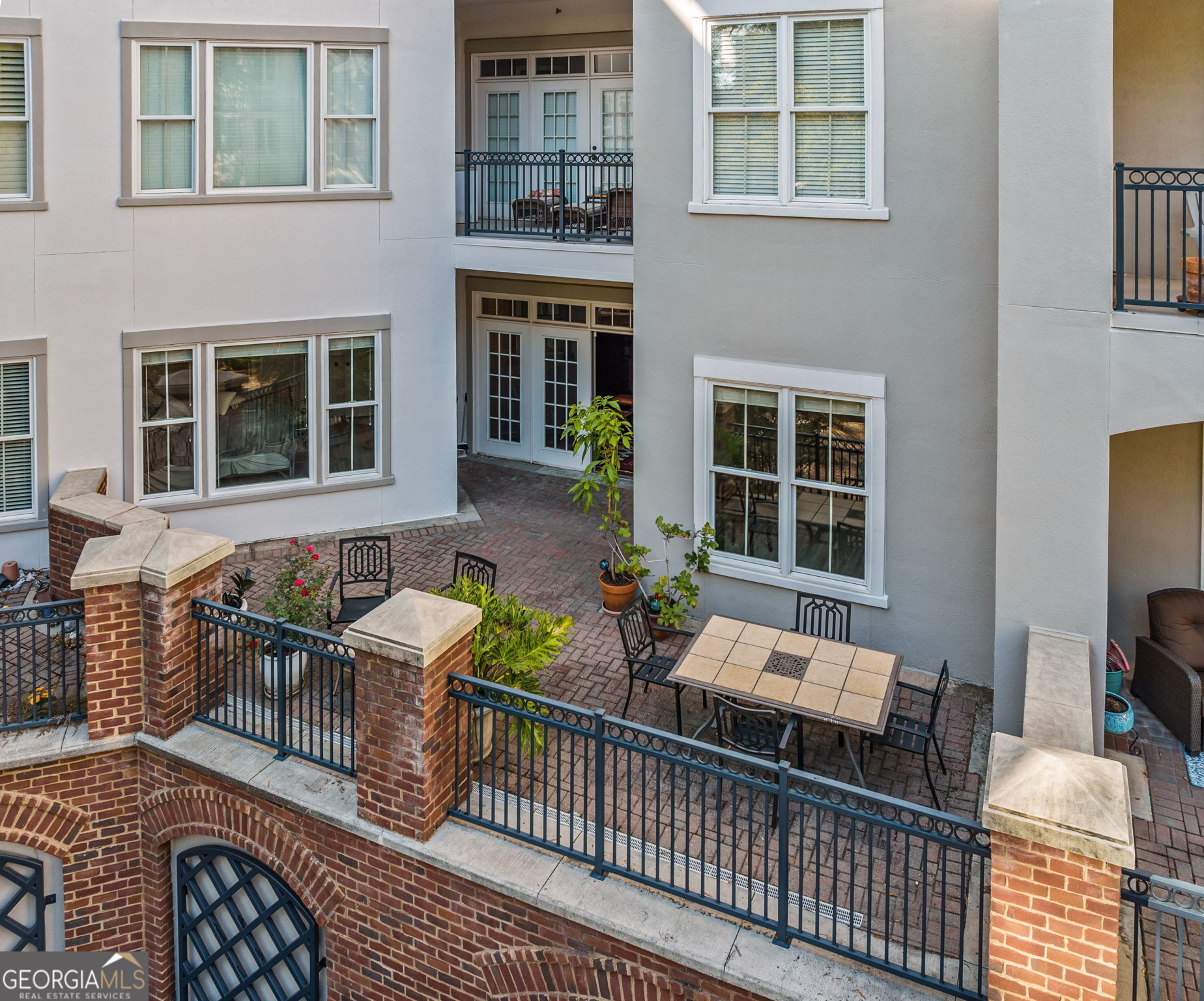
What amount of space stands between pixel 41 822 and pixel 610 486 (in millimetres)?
6232

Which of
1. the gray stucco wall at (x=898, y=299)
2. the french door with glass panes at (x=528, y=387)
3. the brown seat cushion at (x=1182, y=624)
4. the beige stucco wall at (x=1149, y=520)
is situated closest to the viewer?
the gray stucco wall at (x=898, y=299)

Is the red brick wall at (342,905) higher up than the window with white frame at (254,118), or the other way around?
the window with white frame at (254,118)

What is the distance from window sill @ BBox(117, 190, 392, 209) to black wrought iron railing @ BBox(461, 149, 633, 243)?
1.48 meters

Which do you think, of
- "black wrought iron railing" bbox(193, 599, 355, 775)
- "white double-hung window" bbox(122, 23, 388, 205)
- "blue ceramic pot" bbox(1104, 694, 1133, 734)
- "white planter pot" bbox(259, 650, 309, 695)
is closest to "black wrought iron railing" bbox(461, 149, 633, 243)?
"white double-hung window" bbox(122, 23, 388, 205)

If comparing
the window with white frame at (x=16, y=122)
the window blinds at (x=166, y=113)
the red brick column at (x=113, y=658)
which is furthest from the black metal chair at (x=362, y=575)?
the window with white frame at (x=16, y=122)

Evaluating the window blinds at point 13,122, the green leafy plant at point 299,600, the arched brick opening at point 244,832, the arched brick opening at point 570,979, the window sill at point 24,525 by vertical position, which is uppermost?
the window blinds at point 13,122

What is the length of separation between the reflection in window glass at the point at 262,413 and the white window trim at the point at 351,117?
203 cm

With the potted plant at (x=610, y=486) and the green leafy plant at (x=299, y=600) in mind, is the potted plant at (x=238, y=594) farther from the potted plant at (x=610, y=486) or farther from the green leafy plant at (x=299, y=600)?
the potted plant at (x=610, y=486)

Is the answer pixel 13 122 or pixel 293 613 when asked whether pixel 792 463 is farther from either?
pixel 13 122

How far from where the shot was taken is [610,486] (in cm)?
1149

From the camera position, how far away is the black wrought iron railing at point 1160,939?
4.85m

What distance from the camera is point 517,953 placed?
654 cm

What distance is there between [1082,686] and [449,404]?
8.99 metres

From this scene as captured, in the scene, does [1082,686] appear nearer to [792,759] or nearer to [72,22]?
[792,759]
